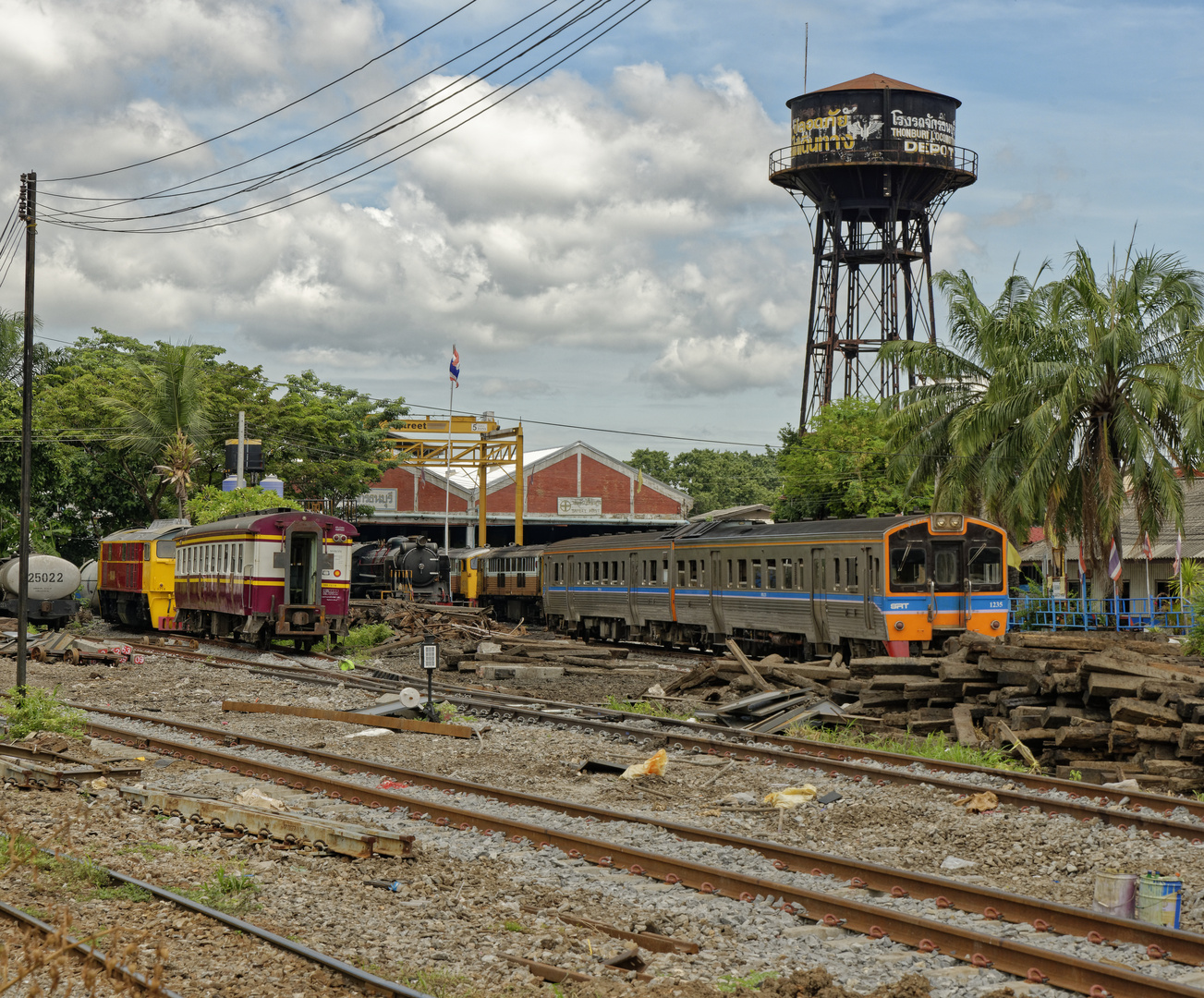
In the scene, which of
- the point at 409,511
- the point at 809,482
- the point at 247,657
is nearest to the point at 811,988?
the point at 247,657

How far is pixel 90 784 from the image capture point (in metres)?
12.4

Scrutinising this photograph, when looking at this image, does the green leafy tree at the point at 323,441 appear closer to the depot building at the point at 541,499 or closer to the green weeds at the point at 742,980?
the depot building at the point at 541,499

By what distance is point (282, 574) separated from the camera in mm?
28734

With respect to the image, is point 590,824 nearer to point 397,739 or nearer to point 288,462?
point 397,739

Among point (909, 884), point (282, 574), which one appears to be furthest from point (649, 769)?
point (282, 574)

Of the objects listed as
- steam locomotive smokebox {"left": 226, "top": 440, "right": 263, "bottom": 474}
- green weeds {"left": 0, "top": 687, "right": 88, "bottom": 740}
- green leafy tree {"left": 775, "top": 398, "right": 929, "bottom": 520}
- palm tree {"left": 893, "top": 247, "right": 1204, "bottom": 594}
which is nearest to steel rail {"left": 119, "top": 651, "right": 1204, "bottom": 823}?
green weeds {"left": 0, "top": 687, "right": 88, "bottom": 740}

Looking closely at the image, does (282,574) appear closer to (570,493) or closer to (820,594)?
(820,594)

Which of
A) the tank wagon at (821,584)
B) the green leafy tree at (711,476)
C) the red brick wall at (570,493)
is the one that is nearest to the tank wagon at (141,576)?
the tank wagon at (821,584)

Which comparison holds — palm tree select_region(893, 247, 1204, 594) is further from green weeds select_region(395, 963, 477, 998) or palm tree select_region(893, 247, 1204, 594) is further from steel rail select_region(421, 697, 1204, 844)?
green weeds select_region(395, 963, 477, 998)

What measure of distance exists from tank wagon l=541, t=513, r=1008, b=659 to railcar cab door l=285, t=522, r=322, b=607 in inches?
312

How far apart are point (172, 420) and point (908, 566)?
31.0 m

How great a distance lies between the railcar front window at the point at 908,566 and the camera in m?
22.3

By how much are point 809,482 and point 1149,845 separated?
40001mm

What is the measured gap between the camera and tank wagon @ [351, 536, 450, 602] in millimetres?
48812
